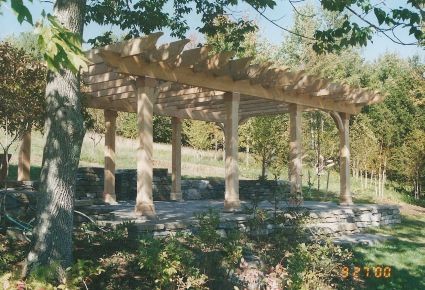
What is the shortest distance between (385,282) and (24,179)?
8.37 meters

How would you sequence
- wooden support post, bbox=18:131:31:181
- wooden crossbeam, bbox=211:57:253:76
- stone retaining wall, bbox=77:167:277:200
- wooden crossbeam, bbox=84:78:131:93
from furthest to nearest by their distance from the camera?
stone retaining wall, bbox=77:167:277:200, wooden support post, bbox=18:131:31:181, wooden crossbeam, bbox=84:78:131:93, wooden crossbeam, bbox=211:57:253:76

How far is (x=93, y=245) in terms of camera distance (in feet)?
21.5

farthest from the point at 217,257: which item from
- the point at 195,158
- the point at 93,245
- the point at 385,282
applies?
the point at 195,158

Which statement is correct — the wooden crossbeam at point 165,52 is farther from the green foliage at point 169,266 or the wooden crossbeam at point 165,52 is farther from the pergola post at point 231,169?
the green foliage at point 169,266

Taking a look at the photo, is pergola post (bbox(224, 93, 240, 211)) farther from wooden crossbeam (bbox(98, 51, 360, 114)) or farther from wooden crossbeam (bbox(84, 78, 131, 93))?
wooden crossbeam (bbox(84, 78, 131, 93))

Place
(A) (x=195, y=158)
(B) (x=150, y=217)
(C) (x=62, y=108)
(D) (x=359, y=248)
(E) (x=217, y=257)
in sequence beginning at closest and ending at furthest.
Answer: (C) (x=62, y=108)
(E) (x=217, y=257)
(B) (x=150, y=217)
(D) (x=359, y=248)
(A) (x=195, y=158)

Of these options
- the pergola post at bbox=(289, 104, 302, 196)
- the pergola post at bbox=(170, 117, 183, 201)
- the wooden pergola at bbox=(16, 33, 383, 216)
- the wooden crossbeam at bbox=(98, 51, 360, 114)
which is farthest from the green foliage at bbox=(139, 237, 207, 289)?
the pergola post at bbox=(170, 117, 183, 201)

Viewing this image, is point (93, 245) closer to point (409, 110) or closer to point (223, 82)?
point (223, 82)

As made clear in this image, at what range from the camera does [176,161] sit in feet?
43.7

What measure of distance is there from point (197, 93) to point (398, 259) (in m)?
5.66

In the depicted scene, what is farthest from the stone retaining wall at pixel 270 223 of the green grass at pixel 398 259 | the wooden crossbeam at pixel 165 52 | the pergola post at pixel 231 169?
the wooden crossbeam at pixel 165 52

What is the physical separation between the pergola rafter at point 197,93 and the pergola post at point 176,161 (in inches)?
1.1

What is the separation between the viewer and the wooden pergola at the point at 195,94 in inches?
314
